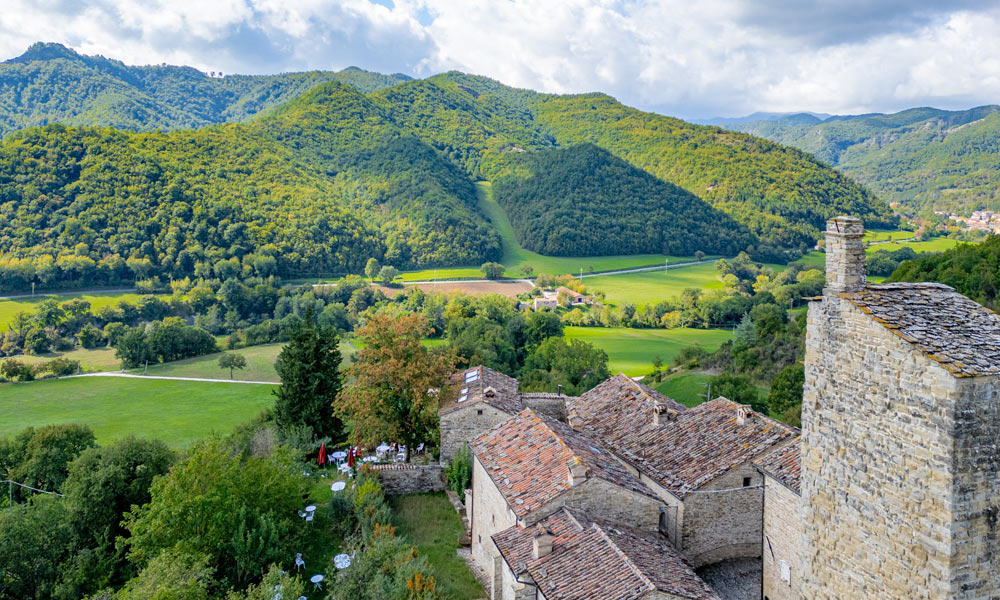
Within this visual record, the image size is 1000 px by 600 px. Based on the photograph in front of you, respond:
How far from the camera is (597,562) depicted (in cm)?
1516

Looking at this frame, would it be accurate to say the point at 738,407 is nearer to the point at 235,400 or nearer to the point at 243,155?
the point at 235,400

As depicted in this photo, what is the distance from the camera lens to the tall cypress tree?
31797mm

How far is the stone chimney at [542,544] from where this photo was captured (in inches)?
623

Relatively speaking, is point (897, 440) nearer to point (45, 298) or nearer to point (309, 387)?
point (309, 387)

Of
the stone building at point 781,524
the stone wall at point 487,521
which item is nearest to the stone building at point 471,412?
the stone wall at point 487,521

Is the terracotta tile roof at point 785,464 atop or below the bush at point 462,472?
atop

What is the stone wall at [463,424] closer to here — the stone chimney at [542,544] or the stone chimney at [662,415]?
the stone chimney at [662,415]

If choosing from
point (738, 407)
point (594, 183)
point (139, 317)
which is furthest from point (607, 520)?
point (594, 183)

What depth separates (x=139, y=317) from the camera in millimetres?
75750

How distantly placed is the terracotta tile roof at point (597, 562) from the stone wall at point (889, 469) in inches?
239

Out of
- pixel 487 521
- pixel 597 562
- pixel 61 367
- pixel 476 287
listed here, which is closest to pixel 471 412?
pixel 487 521

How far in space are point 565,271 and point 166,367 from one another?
60.8 meters

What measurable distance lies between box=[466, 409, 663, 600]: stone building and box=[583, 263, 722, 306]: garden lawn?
212 feet

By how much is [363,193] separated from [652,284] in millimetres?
59249
